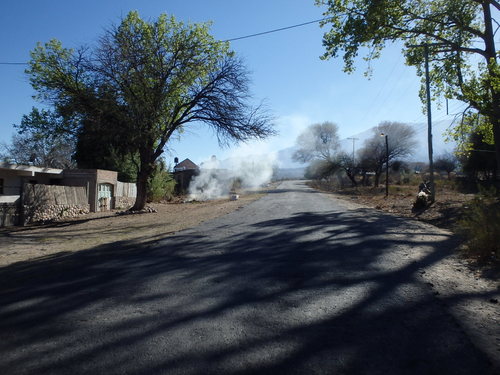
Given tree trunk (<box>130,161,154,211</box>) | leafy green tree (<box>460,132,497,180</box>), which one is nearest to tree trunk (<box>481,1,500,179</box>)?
tree trunk (<box>130,161,154,211</box>)

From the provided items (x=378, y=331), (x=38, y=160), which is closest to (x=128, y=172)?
(x=38, y=160)

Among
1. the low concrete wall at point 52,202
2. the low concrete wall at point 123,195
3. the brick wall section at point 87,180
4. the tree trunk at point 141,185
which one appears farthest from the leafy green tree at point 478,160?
the low concrete wall at point 52,202

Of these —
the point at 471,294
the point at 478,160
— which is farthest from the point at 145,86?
the point at 478,160

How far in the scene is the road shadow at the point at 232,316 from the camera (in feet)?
10.3

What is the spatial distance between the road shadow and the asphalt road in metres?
0.02

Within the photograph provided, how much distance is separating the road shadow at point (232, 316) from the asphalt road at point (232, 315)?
2 cm

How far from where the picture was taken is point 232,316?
13.7 feet

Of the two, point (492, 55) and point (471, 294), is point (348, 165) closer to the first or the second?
point (492, 55)

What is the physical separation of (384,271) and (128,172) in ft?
87.6

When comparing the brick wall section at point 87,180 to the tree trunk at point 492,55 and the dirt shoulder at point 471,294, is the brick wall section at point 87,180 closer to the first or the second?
the dirt shoulder at point 471,294

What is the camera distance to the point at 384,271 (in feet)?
20.0

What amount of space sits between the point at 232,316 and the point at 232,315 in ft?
0.12

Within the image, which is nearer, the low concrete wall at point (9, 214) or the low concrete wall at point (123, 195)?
the low concrete wall at point (9, 214)

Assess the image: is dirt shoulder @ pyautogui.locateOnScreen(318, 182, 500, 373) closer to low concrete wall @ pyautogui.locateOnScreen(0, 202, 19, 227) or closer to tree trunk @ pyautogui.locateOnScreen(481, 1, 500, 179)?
tree trunk @ pyautogui.locateOnScreen(481, 1, 500, 179)
